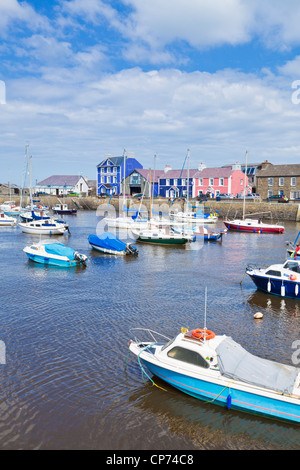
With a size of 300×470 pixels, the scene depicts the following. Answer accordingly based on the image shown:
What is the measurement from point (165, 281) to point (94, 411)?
52.3 feet

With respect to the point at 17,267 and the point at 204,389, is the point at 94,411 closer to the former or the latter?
the point at 204,389

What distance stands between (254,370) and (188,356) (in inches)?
79.8

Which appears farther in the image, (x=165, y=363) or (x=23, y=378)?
(x=23, y=378)

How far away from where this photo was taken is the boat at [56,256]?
100 ft

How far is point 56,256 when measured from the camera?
101 feet

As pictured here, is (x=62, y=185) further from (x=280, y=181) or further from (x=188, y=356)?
(x=188, y=356)

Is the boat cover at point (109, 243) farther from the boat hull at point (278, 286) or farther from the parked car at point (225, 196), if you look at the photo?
the parked car at point (225, 196)

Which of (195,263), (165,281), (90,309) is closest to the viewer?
(90,309)

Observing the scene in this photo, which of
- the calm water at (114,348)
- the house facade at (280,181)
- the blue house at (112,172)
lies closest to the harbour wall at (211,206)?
the blue house at (112,172)

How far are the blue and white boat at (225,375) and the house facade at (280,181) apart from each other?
7255cm

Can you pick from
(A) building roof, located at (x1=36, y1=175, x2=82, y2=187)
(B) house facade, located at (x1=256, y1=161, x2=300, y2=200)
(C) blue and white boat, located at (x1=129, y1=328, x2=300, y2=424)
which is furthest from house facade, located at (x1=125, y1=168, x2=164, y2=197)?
(C) blue and white boat, located at (x1=129, y1=328, x2=300, y2=424)

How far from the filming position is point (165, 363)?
481 inches
